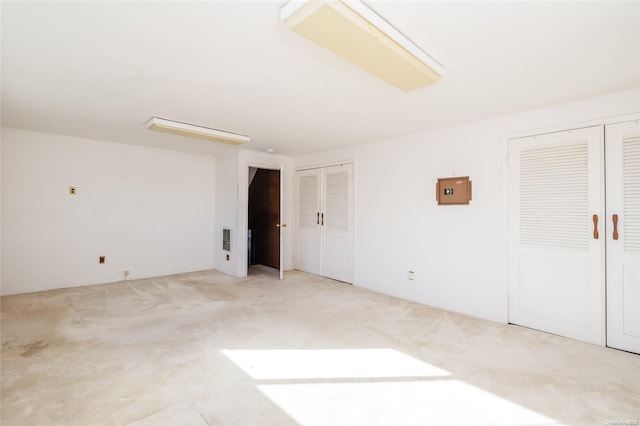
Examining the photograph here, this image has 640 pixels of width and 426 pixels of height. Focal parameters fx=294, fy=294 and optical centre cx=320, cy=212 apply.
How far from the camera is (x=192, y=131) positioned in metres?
3.84

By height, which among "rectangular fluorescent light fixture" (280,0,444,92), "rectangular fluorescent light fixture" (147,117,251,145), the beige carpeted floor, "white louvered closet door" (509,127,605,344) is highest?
"rectangular fluorescent light fixture" (147,117,251,145)

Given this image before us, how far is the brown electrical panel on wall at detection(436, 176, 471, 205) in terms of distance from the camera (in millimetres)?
3532

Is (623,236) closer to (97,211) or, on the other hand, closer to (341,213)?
(341,213)

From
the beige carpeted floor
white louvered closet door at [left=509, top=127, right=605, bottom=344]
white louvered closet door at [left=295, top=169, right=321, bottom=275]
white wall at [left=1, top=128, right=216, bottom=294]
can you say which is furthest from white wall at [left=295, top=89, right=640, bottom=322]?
white wall at [left=1, top=128, right=216, bottom=294]

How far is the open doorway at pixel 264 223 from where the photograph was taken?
20.2ft

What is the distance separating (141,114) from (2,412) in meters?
2.84

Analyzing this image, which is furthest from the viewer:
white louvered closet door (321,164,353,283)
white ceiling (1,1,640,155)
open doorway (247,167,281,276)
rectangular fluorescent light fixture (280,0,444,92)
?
open doorway (247,167,281,276)

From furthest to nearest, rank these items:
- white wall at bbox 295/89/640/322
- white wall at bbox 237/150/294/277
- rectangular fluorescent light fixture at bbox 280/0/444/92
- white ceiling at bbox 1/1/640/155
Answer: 1. white wall at bbox 237/150/294/277
2. white wall at bbox 295/89/640/322
3. white ceiling at bbox 1/1/640/155
4. rectangular fluorescent light fixture at bbox 280/0/444/92

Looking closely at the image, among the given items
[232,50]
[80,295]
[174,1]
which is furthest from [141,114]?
[80,295]

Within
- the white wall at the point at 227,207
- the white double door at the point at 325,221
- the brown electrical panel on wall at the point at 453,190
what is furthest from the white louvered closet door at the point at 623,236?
the white wall at the point at 227,207

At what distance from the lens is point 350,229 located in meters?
4.99

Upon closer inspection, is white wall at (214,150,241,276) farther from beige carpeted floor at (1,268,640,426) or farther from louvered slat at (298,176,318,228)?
beige carpeted floor at (1,268,640,426)

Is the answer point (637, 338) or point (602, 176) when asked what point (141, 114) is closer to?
point (602, 176)

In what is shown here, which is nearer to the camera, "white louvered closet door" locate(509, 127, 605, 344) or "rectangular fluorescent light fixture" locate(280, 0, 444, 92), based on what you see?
"rectangular fluorescent light fixture" locate(280, 0, 444, 92)
